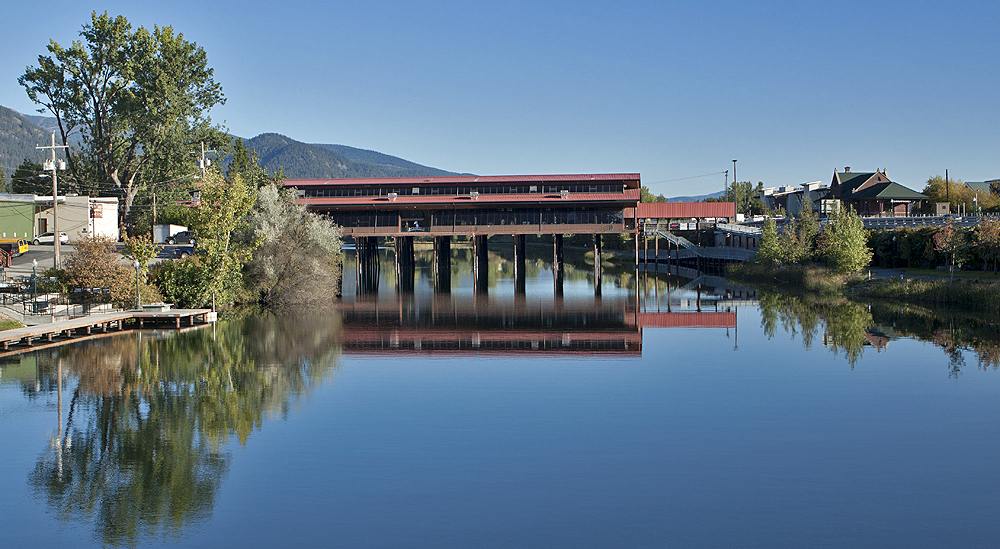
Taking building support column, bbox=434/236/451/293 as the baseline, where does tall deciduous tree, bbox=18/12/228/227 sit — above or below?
above

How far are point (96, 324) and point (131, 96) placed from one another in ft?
122

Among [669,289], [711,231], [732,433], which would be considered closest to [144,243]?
[732,433]

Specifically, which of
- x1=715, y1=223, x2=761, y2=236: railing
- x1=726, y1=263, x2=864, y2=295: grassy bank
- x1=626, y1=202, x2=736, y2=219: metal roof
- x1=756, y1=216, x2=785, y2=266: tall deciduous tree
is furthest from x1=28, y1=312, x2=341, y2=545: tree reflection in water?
x1=715, y1=223, x2=761, y2=236: railing

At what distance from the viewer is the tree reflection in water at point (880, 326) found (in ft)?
106

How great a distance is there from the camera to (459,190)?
74.7 m

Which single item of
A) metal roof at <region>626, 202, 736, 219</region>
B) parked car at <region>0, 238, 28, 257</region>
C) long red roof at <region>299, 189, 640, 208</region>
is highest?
long red roof at <region>299, 189, 640, 208</region>

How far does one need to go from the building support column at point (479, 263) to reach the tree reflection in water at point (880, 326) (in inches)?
1019

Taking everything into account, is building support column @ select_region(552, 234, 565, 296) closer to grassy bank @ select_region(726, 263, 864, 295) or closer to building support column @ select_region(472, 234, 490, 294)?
building support column @ select_region(472, 234, 490, 294)

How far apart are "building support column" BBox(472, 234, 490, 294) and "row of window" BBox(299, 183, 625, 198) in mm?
4390

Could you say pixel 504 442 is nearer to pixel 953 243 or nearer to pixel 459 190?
pixel 953 243

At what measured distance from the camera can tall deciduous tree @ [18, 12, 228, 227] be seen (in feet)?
229

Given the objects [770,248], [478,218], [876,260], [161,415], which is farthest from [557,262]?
[161,415]

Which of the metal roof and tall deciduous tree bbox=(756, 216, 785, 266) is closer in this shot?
tall deciduous tree bbox=(756, 216, 785, 266)

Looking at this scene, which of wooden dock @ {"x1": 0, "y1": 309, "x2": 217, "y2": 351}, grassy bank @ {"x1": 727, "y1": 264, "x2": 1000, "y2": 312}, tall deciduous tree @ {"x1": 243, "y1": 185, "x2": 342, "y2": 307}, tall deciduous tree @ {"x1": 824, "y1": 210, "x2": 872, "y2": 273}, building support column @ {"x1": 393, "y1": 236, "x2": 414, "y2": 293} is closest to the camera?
wooden dock @ {"x1": 0, "y1": 309, "x2": 217, "y2": 351}
